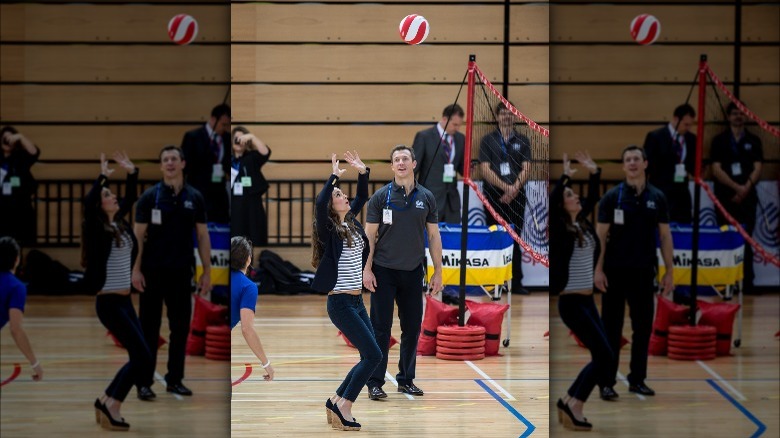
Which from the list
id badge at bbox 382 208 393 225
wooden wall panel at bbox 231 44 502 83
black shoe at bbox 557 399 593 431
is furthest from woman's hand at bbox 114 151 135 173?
wooden wall panel at bbox 231 44 502 83

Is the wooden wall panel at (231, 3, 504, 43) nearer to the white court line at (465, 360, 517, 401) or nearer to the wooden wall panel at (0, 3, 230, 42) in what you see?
the white court line at (465, 360, 517, 401)

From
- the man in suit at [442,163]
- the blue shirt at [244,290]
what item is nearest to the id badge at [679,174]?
the blue shirt at [244,290]

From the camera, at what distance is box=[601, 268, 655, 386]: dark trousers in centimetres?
185

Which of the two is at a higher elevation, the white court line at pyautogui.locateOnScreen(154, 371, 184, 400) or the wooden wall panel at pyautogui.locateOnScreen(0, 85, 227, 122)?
the wooden wall panel at pyautogui.locateOnScreen(0, 85, 227, 122)

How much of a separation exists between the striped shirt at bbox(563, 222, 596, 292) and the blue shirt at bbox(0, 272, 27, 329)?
3.61 ft

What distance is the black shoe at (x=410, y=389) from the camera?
6.25m

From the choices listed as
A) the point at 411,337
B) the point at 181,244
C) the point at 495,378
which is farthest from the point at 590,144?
the point at 495,378

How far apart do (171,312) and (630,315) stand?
0.90m

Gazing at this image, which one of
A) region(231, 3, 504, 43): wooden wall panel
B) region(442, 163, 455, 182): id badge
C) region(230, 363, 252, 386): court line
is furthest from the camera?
region(231, 3, 504, 43): wooden wall panel

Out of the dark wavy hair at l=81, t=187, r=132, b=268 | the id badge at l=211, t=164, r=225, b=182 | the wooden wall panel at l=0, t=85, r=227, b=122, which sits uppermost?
the wooden wall panel at l=0, t=85, r=227, b=122

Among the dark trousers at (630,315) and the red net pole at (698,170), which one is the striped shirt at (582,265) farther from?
the red net pole at (698,170)

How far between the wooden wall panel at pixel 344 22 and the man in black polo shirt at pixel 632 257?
8.30 metres

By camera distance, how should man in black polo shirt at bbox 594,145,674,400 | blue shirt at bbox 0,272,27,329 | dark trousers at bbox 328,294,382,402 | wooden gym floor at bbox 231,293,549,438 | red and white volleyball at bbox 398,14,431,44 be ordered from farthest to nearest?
red and white volleyball at bbox 398,14,431,44
wooden gym floor at bbox 231,293,549,438
dark trousers at bbox 328,294,382,402
blue shirt at bbox 0,272,27,329
man in black polo shirt at bbox 594,145,674,400

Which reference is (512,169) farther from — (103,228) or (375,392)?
(103,228)
